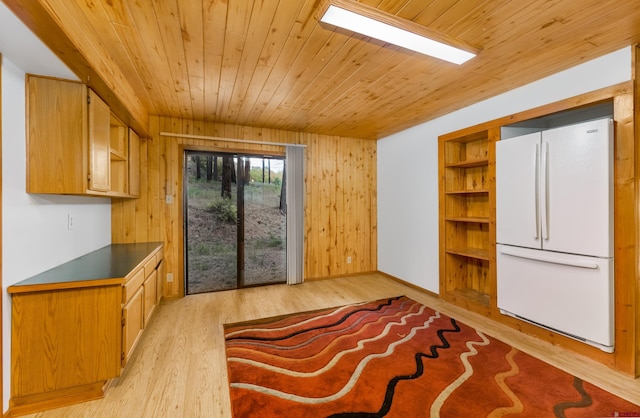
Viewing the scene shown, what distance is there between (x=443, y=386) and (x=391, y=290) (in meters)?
2.21

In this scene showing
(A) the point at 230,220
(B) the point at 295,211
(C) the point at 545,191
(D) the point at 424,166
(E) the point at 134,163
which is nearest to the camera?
(C) the point at 545,191

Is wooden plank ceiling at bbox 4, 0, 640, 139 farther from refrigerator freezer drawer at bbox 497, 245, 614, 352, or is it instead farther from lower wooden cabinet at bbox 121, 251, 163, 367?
refrigerator freezer drawer at bbox 497, 245, 614, 352

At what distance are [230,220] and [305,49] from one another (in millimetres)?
2753

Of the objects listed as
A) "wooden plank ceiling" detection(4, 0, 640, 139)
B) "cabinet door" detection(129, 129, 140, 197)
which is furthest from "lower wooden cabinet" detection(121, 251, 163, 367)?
"wooden plank ceiling" detection(4, 0, 640, 139)

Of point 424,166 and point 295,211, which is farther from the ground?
point 424,166

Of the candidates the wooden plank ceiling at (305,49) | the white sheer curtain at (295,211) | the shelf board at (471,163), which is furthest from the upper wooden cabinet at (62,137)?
the shelf board at (471,163)

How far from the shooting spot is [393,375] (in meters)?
2.07

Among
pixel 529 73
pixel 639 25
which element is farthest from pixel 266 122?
pixel 639 25

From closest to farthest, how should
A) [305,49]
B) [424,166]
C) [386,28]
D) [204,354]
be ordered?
[386,28] < [305,49] < [204,354] < [424,166]

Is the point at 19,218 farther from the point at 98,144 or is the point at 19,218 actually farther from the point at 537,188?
the point at 537,188

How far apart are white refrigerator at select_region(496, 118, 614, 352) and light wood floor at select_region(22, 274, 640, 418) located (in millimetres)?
285

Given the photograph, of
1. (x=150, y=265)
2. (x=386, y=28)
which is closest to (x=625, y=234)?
(x=386, y=28)

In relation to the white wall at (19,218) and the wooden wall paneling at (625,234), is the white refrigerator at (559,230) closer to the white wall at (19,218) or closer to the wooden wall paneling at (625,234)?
the wooden wall paneling at (625,234)

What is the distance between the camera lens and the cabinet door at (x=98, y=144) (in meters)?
2.12
